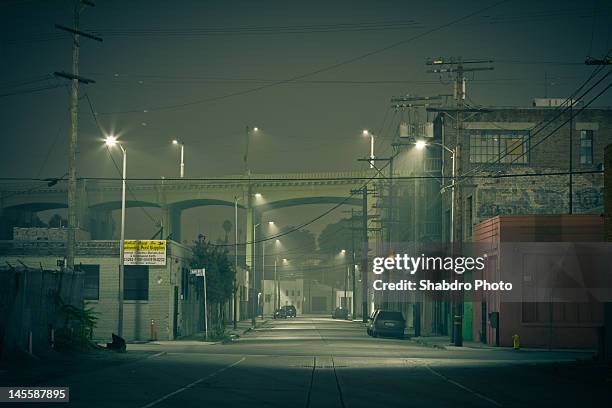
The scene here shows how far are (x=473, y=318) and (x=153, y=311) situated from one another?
17.6m

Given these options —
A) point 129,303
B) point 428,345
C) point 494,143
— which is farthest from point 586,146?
point 129,303

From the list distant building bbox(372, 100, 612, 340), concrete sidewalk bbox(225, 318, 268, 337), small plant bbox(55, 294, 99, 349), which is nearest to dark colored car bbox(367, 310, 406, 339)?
distant building bbox(372, 100, 612, 340)

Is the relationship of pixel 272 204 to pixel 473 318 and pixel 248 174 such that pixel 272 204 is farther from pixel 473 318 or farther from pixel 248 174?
pixel 473 318

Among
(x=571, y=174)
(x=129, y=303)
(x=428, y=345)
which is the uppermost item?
(x=571, y=174)

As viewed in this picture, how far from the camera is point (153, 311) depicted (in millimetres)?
49094

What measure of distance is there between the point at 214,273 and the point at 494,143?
67.2ft

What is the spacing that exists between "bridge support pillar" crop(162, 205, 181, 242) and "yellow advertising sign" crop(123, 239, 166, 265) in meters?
75.0

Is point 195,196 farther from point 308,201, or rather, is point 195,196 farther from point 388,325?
point 388,325

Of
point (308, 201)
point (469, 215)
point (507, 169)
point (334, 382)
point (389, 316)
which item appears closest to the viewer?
point (334, 382)

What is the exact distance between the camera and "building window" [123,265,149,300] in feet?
163

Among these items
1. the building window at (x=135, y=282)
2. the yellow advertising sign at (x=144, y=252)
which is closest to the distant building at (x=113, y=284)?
the building window at (x=135, y=282)

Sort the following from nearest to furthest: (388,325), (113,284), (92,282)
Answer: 1. (113,284)
2. (92,282)
3. (388,325)

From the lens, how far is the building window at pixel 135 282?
49.6m

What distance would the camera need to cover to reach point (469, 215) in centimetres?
5769
